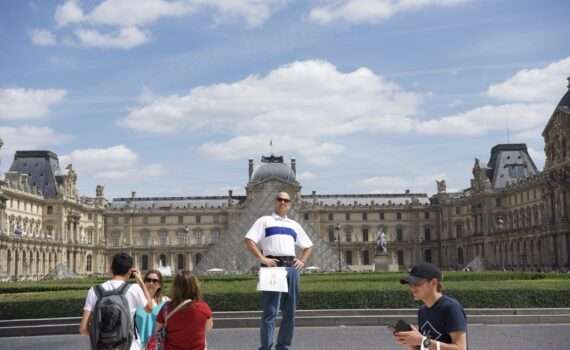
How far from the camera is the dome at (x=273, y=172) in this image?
108 meters

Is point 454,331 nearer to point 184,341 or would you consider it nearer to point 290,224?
point 184,341

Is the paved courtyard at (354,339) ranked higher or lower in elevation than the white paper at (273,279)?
lower

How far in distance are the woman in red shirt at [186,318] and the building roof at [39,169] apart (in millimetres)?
85437

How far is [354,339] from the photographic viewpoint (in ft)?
45.7

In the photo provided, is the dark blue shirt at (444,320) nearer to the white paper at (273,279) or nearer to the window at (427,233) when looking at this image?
the white paper at (273,279)

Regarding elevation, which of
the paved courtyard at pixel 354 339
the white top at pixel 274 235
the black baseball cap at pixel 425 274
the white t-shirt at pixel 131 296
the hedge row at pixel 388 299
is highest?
the white top at pixel 274 235

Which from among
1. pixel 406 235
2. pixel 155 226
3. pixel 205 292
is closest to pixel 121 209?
pixel 155 226

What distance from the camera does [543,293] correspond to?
697 inches

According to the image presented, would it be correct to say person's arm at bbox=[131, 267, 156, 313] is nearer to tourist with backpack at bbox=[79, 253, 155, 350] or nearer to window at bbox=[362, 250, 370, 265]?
tourist with backpack at bbox=[79, 253, 155, 350]

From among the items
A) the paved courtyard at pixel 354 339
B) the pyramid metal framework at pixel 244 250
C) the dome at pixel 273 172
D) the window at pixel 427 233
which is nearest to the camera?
the paved courtyard at pixel 354 339

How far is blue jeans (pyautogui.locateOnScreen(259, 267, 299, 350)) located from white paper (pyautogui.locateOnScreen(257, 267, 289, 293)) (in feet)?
0.47

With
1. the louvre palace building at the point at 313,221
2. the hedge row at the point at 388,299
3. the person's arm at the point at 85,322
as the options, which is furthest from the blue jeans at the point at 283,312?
the louvre palace building at the point at 313,221

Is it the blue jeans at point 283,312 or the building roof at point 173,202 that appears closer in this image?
the blue jeans at point 283,312

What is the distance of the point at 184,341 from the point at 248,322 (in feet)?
33.8
